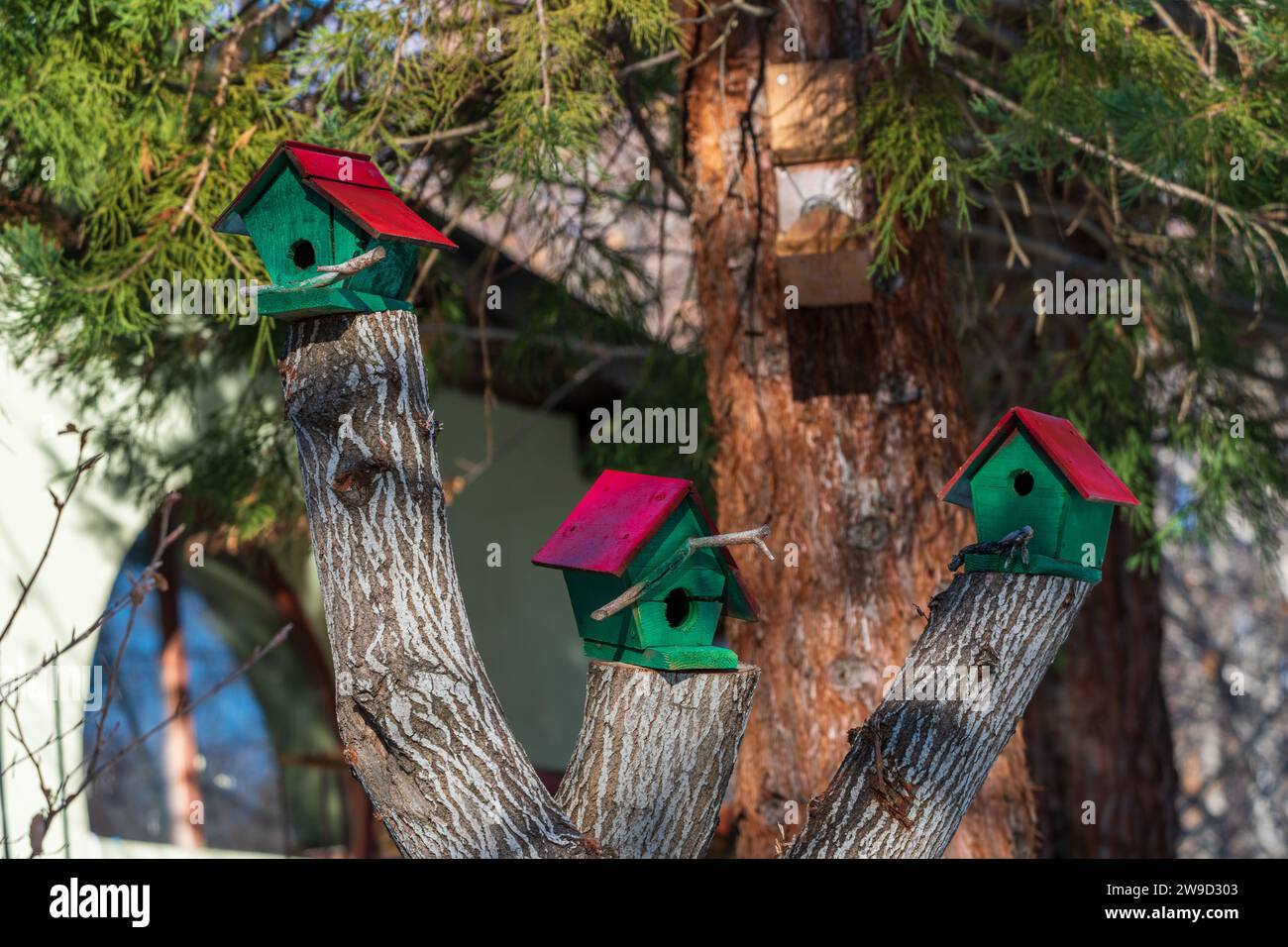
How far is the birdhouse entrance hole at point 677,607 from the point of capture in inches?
92.7

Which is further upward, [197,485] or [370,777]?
[197,485]

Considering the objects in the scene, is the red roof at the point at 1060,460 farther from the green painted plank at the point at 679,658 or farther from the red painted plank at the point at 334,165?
the red painted plank at the point at 334,165

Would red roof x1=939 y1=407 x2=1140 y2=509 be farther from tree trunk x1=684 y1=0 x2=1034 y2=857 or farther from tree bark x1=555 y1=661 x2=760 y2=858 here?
tree trunk x1=684 y1=0 x2=1034 y2=857

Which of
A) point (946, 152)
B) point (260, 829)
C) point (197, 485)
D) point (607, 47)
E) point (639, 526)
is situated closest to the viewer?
point (639, 526)

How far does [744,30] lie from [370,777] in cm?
276

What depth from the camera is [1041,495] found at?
7.50ft

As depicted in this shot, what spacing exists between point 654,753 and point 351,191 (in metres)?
1.07

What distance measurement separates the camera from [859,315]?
4.05m

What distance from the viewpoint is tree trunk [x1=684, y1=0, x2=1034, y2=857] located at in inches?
155

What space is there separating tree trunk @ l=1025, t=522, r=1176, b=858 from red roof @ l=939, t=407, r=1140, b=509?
16.0 ft

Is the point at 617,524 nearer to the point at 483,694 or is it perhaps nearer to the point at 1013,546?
the point at 483,694

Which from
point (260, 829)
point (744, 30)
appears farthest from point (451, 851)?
point (260, 829)
